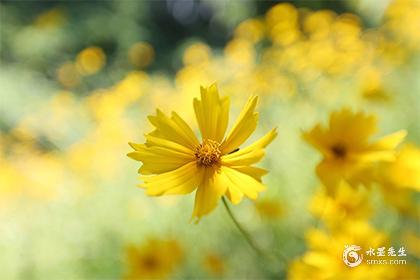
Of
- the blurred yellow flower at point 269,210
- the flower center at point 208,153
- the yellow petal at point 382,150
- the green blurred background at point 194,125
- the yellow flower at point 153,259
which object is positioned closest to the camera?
the flower center at point 208,153

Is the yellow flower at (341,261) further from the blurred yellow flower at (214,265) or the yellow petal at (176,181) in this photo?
the blurred yellow flower at (214,265)

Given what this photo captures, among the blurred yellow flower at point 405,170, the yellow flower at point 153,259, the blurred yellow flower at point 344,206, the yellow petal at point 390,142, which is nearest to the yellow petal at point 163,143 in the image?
the yellow petal at point 390,142

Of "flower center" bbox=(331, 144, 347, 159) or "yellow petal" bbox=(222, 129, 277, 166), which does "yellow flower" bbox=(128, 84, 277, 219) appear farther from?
"flower center" bbox=(331, 144, 347, 159)

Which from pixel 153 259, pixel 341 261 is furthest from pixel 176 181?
pixel 153 259

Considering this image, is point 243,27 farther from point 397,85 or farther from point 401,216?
point 401,216

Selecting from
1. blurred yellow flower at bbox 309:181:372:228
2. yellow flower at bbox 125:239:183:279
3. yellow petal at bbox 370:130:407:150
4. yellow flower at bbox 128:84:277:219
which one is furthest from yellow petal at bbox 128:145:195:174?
yellow flower at bbox 125:239:183:279

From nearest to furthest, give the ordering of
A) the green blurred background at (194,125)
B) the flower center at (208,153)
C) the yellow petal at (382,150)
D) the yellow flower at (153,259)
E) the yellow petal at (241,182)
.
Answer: the yellow petal at (241,182) < the flower center at (208,153) < the yellow petal at (382,150) < the yellow flower at (153,259) < the green blurred background at (194,125)

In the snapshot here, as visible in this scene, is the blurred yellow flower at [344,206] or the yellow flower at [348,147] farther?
the blurred yellow flower at [344,206]

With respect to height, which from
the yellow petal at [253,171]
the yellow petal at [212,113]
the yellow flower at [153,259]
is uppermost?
the yellow flower at [153,259]
